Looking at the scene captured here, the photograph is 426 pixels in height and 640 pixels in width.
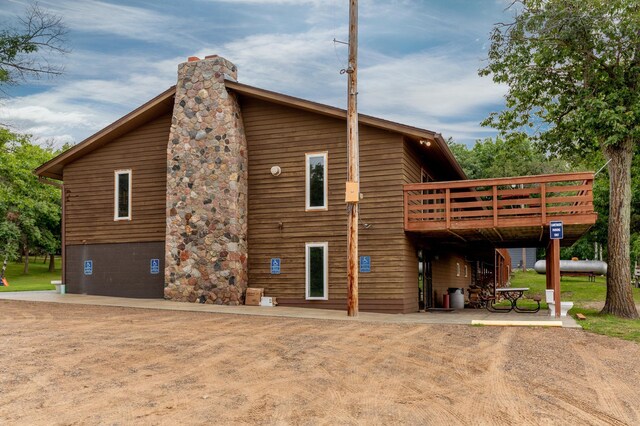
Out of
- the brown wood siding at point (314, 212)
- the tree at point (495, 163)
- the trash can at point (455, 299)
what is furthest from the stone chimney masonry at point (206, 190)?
the tree at point (495, 163)

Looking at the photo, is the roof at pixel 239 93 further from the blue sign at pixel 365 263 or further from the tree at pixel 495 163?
the tree at pixel 495 163

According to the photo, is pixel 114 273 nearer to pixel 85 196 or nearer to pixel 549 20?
A: pixel 85 196

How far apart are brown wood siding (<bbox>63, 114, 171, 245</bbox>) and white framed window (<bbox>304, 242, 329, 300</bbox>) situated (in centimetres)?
504

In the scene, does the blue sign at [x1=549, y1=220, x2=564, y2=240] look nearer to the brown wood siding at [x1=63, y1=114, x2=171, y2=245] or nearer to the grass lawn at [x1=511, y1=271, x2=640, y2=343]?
the grass lawn at [x1=511, y1=271, x2=640, y2=343]

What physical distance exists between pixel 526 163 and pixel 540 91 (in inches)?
698

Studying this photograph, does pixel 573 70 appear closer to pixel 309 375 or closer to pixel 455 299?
pixel 455 299

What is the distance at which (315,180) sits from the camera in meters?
17.5

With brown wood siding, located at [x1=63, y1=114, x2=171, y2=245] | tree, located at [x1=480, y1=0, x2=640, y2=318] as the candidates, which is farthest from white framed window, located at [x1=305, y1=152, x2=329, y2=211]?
tree, located at [x1=480, y1=0, x2=640, y2=318]

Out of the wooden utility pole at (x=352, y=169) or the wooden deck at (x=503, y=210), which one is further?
the wooden deck at (x=503, y=210)

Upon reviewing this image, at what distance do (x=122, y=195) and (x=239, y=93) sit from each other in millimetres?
5358

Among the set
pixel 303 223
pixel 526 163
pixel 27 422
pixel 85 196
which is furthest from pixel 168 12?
pixel 526 163

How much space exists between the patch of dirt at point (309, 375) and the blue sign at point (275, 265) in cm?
517

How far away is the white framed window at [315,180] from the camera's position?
17.4 m

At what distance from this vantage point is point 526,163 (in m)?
36.5
